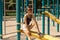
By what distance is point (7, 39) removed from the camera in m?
9.43

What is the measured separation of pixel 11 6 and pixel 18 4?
1915cm

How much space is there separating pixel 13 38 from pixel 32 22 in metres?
3.03

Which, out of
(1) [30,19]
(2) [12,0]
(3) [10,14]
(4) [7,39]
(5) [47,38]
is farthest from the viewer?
(2) [12,0]

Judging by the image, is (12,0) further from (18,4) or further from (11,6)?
(18,4)

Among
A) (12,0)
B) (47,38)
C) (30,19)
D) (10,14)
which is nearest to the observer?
(47,38)

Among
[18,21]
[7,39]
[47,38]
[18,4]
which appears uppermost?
[18,4]

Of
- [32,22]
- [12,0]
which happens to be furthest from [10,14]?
[32,22]

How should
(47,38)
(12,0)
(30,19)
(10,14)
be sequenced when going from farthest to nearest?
1. (12,0)
2. (10,14)
3. (30,19)
4. (47,38)

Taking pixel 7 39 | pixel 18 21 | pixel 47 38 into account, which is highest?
pixel 18 21

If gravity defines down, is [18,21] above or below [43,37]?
above

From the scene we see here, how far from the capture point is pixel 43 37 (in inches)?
Answer: 244

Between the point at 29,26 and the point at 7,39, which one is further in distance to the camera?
the point at 7,39

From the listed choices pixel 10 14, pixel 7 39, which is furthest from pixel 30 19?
pixel 10 14

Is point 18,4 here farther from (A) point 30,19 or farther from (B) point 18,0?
(A) point 30,19
